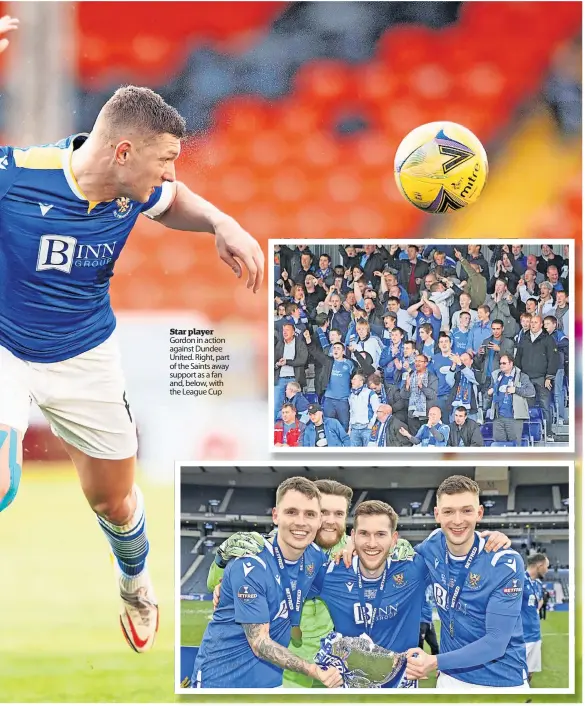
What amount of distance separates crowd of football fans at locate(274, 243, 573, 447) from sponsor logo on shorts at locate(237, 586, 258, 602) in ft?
1.92

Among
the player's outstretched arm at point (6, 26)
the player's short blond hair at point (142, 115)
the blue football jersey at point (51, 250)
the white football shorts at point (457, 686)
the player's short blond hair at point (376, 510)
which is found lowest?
the white football shorts at point (457, 686)

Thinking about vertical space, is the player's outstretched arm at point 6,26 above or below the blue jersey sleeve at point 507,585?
above

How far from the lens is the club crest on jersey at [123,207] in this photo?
397 centimetres

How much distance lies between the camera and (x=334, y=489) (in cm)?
410

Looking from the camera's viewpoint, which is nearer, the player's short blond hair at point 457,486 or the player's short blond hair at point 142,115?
the player's short blond hair at point 142,115

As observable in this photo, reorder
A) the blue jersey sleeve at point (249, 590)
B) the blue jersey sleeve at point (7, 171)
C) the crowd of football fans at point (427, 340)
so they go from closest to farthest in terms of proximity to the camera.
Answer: the blue jersey sleeve at point (7, 171) → the blue jersey sleeve at point (249, 590) → the crowd of football fans at point (427, 340)

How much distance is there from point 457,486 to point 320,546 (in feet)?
1.95

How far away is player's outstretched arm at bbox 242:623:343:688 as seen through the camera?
4.04m

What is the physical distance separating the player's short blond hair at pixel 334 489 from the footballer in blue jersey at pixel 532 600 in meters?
0.76

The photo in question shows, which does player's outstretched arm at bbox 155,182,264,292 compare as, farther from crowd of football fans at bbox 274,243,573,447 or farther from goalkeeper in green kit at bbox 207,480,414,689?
goalkeeper in green kit at bbox 207,480,414,689

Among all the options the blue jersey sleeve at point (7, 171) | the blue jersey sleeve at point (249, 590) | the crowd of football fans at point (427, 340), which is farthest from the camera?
the crowd of football fans at point (427, 340)

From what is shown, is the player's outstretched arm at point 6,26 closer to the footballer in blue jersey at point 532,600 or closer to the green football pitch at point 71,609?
the green football pitch at point 71,609

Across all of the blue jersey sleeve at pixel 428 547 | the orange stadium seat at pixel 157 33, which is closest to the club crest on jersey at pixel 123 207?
the orange stadium seat at pixel 157 33

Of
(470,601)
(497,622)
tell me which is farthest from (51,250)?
(497,622)
